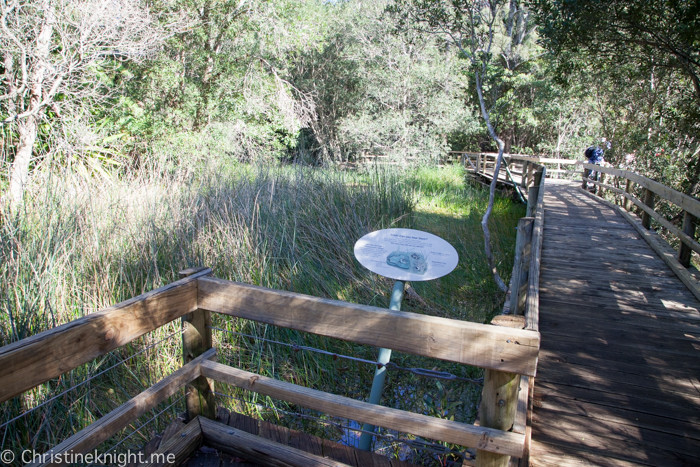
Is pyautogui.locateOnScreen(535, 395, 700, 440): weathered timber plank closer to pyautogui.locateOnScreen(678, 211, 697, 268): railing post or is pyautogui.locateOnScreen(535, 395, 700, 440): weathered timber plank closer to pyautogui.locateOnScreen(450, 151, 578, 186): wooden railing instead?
pyautogui.locateOnScreen(678, 211, 697, 268): railing post

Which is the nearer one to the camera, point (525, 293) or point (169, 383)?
point (169, 383)

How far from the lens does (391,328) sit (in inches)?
62.3

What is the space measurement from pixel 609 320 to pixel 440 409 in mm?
1710

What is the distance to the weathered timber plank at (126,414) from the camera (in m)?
1.45

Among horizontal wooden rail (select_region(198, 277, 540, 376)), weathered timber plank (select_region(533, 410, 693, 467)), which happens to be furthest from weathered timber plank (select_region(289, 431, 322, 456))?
weathered timber plank (select_region(533, 410, 693, 467))

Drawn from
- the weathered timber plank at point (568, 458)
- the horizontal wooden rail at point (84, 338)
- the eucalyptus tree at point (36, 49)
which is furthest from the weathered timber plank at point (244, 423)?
the eucalyptus tree at point (36, 49)

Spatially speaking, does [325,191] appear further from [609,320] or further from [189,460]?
[189,460]

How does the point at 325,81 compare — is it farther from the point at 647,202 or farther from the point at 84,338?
the point at 84,338

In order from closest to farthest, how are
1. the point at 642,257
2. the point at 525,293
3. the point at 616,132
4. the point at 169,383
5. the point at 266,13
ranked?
the point at 169,383
the point at 525,293
the point at 642,257
the point at 266,13
the point at 616,132

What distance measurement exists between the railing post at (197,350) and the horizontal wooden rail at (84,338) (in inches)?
3.8

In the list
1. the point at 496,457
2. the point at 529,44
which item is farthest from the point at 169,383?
the point at 529,44

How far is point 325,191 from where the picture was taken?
6473 mm

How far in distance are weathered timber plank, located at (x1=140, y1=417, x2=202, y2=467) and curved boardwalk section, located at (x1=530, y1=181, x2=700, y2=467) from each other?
164 cm

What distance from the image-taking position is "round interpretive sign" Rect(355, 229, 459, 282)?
2.32 meters
